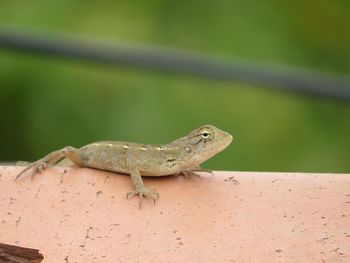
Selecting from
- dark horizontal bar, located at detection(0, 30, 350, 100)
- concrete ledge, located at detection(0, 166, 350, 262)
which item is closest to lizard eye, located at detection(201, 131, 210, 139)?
concrete ledge, located at detection(0, 166, 350, 262)

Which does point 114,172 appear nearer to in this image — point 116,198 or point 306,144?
point 116,198

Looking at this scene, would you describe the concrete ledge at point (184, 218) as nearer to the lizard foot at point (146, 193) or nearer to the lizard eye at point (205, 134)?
the lizard foot at point (146, 193)

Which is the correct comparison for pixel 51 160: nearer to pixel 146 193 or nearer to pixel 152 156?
pixel 152 156

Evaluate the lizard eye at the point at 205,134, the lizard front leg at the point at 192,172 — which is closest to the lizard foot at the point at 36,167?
the lizard front leg at the point at 192,172

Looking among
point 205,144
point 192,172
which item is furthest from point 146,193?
point 205,144

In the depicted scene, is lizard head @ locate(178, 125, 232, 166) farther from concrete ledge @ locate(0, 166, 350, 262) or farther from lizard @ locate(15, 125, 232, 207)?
concrete ledge @ locate(0, 166, 350, 262)

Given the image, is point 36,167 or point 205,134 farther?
point 205,134

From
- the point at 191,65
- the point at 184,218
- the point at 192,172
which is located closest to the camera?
the point at 184,218

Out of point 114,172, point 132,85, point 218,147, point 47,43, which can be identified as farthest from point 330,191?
point 132,85
